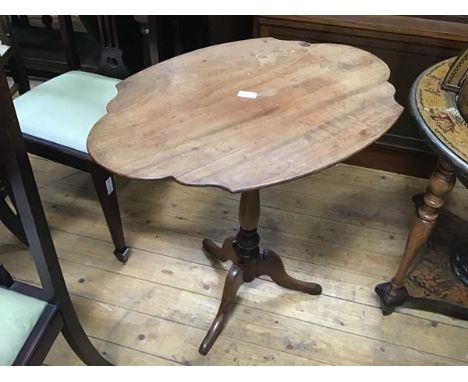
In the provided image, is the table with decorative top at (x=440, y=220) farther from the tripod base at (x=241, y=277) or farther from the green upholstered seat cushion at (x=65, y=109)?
the green upholstered seat cushion at (x=65, y=109)

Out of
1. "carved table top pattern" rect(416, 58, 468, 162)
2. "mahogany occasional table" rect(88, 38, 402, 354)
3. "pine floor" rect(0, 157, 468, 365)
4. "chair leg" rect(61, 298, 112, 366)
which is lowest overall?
"pine floor" rect(0, 157, 468, 365)

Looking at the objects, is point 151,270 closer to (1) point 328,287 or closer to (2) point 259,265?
(2) point 259,265

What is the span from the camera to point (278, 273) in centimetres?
154

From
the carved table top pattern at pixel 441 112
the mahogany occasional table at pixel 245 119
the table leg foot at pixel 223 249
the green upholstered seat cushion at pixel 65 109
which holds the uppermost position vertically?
the mahogany occasional table at pixel 245 119

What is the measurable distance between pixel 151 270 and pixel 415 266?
2.91ft

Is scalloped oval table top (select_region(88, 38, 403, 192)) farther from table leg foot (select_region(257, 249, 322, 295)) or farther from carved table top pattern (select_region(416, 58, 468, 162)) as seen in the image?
table leg foot (select_region(257, 249, 322, 295))

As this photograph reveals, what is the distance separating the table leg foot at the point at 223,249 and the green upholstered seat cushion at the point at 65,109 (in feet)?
1.78

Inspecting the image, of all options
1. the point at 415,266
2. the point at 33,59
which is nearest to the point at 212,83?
the point at 415,266

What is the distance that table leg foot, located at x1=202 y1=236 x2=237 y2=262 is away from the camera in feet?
5.18

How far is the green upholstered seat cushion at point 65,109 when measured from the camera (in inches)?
56.9

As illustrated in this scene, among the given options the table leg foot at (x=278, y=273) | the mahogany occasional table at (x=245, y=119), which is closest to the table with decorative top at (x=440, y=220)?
the mahogany occasional table at (x=245, y=119)

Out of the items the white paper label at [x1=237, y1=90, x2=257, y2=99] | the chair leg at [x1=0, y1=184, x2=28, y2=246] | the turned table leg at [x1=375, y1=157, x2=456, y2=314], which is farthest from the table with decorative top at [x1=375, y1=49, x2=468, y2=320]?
the chair leg at [x1=0, y1=184, x2=28, y2=246]

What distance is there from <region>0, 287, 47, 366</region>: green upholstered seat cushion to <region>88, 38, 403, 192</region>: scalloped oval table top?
1.05 ft

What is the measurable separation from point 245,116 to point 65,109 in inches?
26.9
